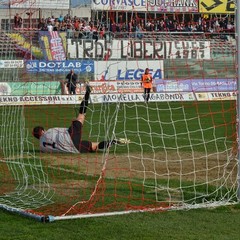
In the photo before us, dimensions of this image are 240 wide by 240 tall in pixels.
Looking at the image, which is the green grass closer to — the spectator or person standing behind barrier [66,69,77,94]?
the spectator

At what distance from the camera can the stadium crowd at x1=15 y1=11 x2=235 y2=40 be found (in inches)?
582

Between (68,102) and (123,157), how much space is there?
17.3m

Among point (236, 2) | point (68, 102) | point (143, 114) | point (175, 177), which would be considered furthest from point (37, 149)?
point (68, 102)

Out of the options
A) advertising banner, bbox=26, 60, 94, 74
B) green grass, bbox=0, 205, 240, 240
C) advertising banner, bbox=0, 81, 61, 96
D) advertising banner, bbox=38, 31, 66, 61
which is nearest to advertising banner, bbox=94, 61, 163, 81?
advertising banner, bbox=26, 60, 94, 74

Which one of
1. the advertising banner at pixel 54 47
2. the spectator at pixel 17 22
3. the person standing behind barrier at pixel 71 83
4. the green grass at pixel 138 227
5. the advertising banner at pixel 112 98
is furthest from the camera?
the person standing behind barrier at pixel 71 83

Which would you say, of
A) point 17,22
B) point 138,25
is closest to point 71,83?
point 17,22

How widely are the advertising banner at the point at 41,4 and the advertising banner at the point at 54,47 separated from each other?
711cm

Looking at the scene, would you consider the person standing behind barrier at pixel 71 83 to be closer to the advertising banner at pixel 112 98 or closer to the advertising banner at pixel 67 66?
the advertising banner at pixel 112 98

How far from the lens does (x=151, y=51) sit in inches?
1257

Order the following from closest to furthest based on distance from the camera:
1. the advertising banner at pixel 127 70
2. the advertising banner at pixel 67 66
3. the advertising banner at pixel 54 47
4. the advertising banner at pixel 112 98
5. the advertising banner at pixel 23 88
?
the advertising banner at pixel 23 88
the advertising banner at pixel 54 47
the advertising banner at pixel 112 98
the advertising banner at pixel 67 66
the advertising banner at pixel 127 70

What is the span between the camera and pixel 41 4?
1998 centimetres

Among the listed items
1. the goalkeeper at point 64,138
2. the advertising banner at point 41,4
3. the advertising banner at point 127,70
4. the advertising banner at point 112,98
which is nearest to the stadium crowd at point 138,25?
the advertising banner at point 41,4

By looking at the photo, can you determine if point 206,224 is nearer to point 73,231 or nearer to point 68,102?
point 73,231

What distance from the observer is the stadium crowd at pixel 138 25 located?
48.5 feet
